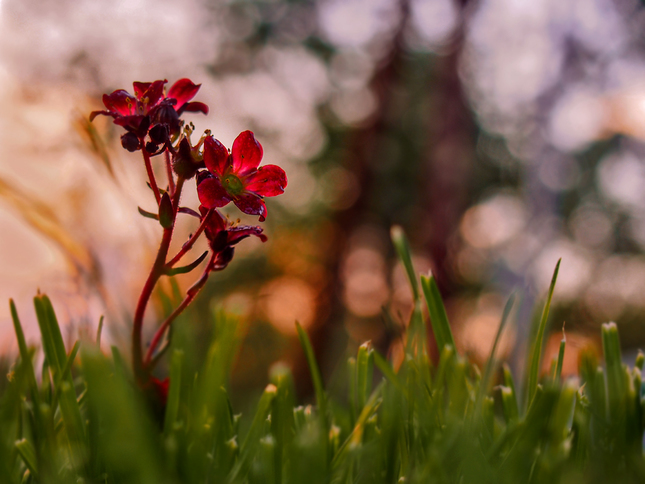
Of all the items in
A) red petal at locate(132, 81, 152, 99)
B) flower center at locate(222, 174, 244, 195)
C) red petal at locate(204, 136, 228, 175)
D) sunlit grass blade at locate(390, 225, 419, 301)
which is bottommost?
sunlit grass blade at locate(390, 225, 419, 301)

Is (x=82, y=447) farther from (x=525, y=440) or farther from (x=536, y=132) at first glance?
(x=536, y=132)

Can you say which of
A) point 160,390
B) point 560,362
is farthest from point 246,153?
point 560,362

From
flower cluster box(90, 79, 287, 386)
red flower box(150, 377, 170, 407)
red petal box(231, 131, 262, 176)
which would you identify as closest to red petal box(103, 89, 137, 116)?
flower cluster box(90, 79, 287, 386)

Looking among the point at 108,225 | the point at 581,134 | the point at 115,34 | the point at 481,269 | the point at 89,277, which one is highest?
the point at 115,34

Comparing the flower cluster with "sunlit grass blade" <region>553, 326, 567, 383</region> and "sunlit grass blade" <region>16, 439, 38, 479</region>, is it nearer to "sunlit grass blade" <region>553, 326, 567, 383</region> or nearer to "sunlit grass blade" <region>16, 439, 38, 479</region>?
"sunlit grass blade" <region>16, 439, 38, 479</region>

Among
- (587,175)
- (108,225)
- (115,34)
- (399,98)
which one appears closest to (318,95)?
(399,98)

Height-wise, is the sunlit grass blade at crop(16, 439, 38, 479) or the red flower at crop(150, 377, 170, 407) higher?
the red flower at crop(150, 377, 170, 407)

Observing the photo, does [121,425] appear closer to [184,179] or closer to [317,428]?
[317,428]
